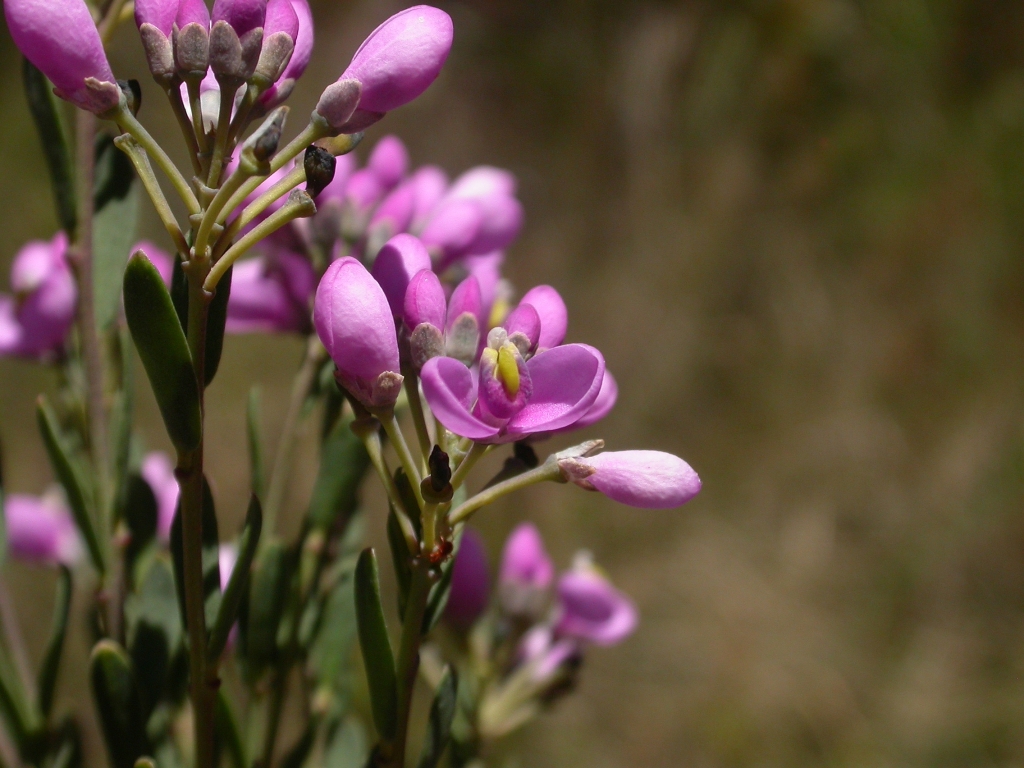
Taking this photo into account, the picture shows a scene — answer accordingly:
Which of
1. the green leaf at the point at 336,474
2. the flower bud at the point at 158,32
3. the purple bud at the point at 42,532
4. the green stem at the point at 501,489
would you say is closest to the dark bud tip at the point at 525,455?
the green stem at the point at 501,489

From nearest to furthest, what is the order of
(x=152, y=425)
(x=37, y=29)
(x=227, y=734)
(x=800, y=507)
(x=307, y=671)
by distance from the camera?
(x=37, y=29)
(x=227, y=734)
(x=307, y=671)
(x=152, y=425)
(x=800, y=507)

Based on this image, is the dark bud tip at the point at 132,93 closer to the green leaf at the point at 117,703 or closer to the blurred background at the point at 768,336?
the green leaf at the point at 117,703

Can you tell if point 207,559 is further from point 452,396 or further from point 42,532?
point 42,532

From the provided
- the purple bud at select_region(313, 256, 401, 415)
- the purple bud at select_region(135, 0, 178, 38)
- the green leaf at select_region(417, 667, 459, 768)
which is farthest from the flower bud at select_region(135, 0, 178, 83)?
the green leaf at select_region(417, 667, 459, 768)

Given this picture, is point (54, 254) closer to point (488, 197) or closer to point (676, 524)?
point (488, 197)

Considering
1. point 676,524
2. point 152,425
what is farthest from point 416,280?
point 676,524

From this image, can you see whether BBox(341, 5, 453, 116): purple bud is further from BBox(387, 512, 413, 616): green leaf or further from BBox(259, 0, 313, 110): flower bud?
BBox(387, 512, 413, 616): green leaf

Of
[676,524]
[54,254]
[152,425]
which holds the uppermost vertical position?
[54,254]
